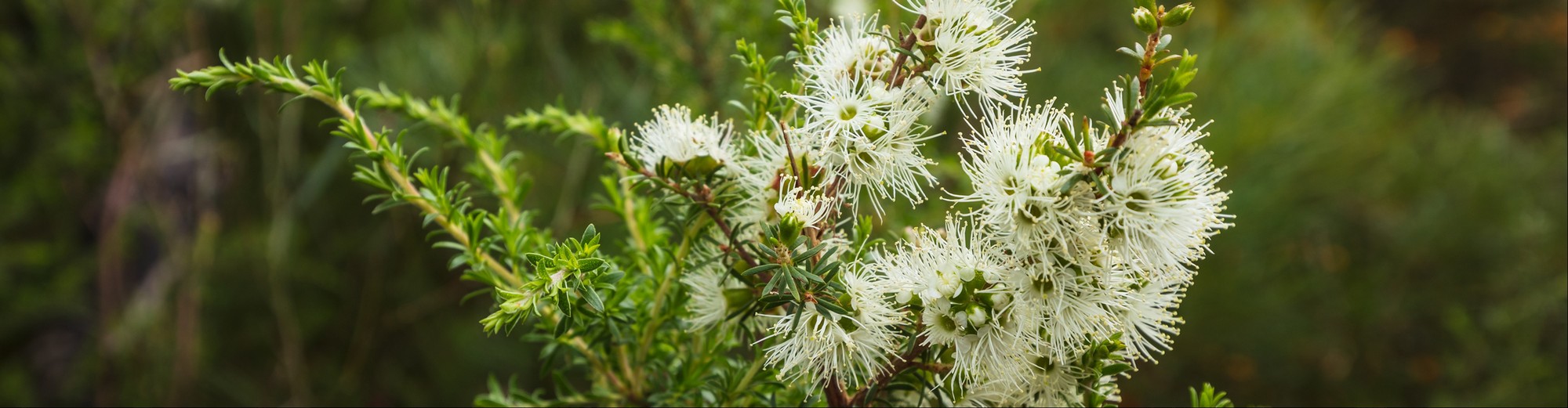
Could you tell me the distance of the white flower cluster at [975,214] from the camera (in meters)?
0.48

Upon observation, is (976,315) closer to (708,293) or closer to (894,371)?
(894,371)

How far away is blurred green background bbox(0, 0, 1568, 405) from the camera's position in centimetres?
143

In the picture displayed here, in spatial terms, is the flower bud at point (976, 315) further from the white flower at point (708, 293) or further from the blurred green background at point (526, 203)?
the blurred green background at point (526, 203)

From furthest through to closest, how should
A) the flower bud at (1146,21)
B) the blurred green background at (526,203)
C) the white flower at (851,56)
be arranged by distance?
the blurred green background at (526,203) < the white flower at (851,56) < the flower bud at (1146,21)

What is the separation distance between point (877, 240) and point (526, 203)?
119cm

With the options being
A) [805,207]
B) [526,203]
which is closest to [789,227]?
[805,207]

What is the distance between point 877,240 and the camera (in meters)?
0.54

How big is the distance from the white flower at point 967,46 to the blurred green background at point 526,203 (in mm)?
672

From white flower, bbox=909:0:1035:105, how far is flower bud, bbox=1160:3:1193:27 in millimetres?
96

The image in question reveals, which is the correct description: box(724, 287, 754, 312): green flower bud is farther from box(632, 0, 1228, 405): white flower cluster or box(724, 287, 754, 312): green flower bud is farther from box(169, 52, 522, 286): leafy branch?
box(169, 52, 522, 286): leafy branch

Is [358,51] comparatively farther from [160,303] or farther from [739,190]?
[739,190]

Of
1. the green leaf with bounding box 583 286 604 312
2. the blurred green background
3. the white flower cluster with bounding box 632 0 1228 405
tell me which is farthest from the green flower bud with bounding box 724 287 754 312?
the blurred green background

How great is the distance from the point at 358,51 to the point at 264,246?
1.29 feet

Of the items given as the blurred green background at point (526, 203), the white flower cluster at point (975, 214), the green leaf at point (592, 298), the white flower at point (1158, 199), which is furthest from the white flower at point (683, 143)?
the blurred green background at point (526, 203)
